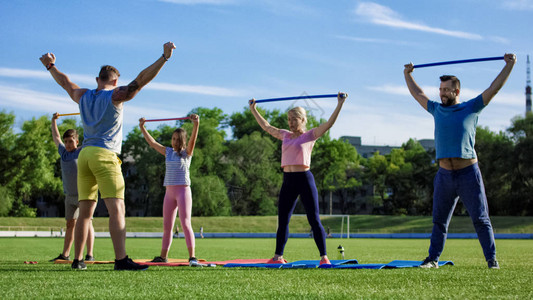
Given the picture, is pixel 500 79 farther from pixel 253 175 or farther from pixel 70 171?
pixel 253 175

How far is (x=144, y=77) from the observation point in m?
6.86

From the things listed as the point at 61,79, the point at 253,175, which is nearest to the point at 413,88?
the point at 61,79

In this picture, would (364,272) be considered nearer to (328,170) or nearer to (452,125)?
(452,125)

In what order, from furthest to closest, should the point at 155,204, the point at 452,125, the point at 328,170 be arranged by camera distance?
1. the point at 328,170
2. the point at 155,204
3. the point at 452,125

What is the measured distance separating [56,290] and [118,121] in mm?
2606

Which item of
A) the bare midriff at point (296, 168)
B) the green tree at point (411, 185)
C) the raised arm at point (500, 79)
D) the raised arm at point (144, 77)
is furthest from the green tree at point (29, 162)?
the raised arm at point (500, 79)

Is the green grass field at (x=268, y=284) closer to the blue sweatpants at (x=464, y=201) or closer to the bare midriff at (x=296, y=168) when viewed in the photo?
the blue sweatpants at (x=464, y=201)

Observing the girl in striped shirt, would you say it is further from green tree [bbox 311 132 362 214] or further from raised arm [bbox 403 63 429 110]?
green tree [bbox 311 132 362 214]

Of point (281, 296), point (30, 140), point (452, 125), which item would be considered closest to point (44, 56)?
point (281, 296)

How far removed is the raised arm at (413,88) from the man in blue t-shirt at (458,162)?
0.28 meters

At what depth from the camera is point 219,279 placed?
6.16 meters

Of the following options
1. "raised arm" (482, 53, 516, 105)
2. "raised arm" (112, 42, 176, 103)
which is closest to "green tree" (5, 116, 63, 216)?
"raised arm" (112, 42, 176, 103)

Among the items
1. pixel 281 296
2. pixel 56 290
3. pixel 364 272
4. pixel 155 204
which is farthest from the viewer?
pixel 155 204

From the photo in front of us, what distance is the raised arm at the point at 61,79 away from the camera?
7461 millimetres
